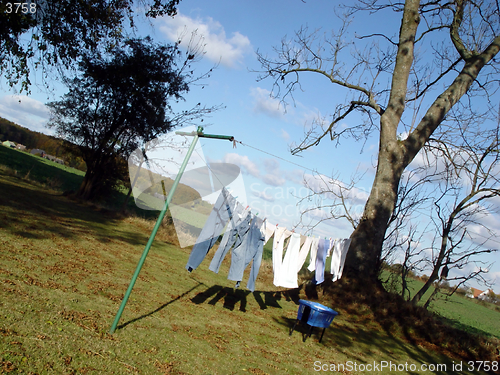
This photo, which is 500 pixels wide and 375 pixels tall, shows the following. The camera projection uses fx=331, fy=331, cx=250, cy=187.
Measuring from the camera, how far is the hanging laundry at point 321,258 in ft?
23.6

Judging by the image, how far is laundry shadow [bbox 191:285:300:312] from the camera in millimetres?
6598

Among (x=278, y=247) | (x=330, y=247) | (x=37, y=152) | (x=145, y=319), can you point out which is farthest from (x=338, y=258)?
(x=37, y=152)

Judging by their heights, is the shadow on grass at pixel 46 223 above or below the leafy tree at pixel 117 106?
below

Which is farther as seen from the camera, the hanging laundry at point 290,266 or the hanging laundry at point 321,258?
the hanging laundry at point 321,258

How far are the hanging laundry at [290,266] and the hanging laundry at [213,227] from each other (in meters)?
1.77

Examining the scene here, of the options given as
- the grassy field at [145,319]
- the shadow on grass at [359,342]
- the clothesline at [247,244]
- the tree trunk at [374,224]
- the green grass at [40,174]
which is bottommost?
the green grass at [40,174]

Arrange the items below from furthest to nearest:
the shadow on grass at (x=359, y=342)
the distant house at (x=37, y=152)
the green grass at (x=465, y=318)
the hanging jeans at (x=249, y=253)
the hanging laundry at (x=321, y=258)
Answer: the distant house at (x=37, y=152), the green grass at (x=465, y=318), the hanging laundry at (x=321, y=258), the shadow on grass at (x=359, y=342), the hanging jeans at (x=249, y=253)

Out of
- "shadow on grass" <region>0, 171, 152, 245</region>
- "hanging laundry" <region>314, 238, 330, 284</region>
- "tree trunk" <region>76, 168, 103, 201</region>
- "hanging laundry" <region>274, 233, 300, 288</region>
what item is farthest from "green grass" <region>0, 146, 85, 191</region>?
"hanging laundry" <region>314, 238, 330, 284</region>

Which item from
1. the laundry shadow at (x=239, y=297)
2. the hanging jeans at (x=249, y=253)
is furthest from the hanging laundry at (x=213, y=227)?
the laundry shadow at (x=239, y=297)

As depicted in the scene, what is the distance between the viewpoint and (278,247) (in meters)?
6.65

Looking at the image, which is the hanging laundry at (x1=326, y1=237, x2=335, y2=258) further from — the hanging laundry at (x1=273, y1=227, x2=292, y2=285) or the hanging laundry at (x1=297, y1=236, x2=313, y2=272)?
the hanging laundry at (x1=273, y1=227, x2=292, y2=285)

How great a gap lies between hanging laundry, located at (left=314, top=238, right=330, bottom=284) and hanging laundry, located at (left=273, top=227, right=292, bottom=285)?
0.99 m

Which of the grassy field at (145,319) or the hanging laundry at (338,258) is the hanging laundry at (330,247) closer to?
the hanging laundry at (338,258)

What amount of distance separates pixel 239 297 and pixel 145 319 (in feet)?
11.1
